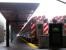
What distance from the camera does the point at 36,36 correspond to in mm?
7191

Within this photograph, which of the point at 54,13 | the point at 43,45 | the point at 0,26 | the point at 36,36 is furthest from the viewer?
the point at 0,26

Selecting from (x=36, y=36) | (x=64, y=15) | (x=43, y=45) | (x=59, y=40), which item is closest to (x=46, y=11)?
(x=64, y=15)

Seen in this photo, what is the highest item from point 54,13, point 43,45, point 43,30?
point 54,13

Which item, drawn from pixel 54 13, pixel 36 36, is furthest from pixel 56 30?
pixel 36 36

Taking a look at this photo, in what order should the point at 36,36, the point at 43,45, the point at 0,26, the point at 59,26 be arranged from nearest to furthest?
the point at 59,26, the point at 36,36, the point at 43,45, the point at 0,26

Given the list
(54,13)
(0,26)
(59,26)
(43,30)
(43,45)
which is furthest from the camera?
(0,26)

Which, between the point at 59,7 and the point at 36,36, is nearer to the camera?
the point at 59,7

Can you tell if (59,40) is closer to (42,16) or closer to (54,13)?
(54,13)

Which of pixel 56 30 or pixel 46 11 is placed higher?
pixel 46 11

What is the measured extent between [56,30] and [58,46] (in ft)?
0.82

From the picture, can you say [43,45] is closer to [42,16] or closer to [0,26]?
[42,16]

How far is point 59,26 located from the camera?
344cm

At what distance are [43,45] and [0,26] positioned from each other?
341 inches

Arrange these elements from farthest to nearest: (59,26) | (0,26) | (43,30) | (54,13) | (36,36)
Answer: (0,26)
(36,36)
(43,30)
(54,13)
(59,26)
